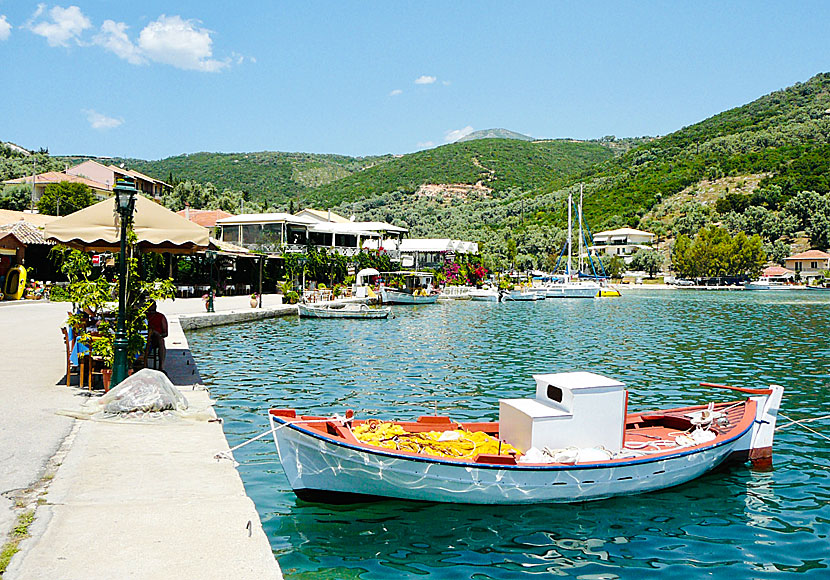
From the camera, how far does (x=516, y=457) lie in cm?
782

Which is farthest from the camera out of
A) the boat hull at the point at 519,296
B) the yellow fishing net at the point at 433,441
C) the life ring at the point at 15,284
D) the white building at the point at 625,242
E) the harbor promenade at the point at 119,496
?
the white building at the point at 625,242

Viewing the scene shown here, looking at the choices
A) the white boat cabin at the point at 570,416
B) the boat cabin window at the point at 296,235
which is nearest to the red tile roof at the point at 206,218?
the boat cabin window at the point at 296,235

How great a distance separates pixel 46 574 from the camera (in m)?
4.48

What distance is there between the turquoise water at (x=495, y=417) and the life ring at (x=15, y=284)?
11531 mm

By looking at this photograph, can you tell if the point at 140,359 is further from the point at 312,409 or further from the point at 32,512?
the point at 32,512

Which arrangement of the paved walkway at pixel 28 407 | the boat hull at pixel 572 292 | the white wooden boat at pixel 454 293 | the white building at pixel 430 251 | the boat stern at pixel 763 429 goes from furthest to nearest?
1. the boat hull at pixel 572 292
2. the white building at pixel 430 251
3. the white wooden boat at pixel 454 293
4. the boat stern at pixel 763 429
5. the paved walkway at pixel 28 407

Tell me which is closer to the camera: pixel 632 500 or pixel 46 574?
pixel 46 574

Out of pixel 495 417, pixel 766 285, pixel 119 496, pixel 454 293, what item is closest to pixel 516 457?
pixel 119 496

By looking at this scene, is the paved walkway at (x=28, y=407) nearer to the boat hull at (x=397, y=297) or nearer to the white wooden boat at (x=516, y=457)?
the white wooden boat at (x=516, y=457)

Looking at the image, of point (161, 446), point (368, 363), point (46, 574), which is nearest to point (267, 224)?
point (368, 363)

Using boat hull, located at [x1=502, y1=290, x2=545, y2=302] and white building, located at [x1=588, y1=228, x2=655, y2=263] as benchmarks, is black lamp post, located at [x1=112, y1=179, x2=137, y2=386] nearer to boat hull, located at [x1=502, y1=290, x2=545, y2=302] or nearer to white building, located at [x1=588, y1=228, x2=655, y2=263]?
boat hull, located at [x1=502, y1=290, x2=545, y2=302]

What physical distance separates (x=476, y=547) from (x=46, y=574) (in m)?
3.98

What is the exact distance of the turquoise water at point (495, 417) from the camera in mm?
6797

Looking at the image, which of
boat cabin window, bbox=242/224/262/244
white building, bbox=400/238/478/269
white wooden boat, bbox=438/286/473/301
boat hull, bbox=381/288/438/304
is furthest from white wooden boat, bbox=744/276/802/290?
boat cabin window, bbox=242/224/262/244
